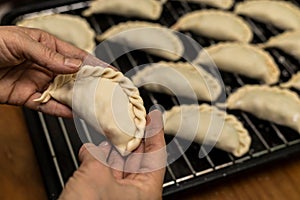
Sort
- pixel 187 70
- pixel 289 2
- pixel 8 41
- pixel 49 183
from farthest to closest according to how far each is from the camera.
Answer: pixel 289 2 < pixel 187 70 < pixel 49 183 < pixel 8 41

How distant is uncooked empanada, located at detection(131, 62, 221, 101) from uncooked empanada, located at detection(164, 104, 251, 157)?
0.36 ft

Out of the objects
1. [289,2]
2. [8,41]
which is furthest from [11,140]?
[289,2]

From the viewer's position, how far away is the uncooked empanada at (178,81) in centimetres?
208

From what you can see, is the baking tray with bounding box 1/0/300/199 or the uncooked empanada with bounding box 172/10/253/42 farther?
the uncooked empanada with bounding box 172/10/253/42

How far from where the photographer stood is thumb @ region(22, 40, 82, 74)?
1405mm

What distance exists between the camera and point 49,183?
1661 mm

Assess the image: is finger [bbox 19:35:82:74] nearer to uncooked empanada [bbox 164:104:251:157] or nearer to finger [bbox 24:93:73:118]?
finger [bbox 24:93:73:118]

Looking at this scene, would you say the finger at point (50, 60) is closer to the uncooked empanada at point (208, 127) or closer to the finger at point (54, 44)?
the finger at point (54, 44)

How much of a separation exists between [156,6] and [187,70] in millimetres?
499

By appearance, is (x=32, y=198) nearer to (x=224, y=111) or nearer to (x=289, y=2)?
(x=224, y=111)

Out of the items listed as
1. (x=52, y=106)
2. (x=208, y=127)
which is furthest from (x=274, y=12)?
(x=52, y=106)

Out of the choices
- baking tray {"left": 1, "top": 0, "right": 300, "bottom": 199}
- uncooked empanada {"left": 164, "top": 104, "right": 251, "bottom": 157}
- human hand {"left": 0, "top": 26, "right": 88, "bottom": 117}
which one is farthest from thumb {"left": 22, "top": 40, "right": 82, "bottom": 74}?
uncooked empanada {"left": 164, "top": 104, "right": 251, "bottom": 157}

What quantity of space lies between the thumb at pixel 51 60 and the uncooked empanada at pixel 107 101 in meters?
0.09

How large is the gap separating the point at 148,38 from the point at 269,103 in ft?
2.31
